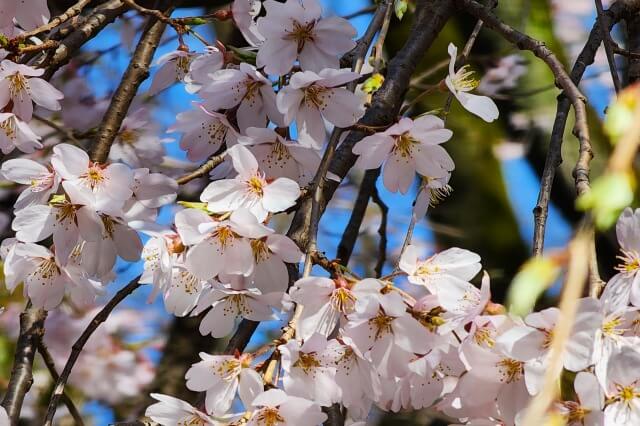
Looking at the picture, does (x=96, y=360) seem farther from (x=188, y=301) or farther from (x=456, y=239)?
(x=188, y=301)

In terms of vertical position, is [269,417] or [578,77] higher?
[578,77]

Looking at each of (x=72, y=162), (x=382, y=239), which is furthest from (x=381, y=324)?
(x=382, y=239)

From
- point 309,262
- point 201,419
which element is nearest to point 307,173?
point 309,262

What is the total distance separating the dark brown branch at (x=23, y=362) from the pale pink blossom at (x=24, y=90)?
34 cm

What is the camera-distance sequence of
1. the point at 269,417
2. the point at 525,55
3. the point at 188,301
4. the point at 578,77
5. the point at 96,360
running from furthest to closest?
the point at 96,360, the point at 525,55, the point at 578,77, the point at 188,301, the point at 269,417

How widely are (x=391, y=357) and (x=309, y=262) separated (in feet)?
0.48

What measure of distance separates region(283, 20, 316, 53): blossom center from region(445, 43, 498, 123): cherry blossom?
0.19 m

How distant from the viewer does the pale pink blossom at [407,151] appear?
46.1 inches

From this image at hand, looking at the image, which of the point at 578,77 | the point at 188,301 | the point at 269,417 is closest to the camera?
the point at 269,417

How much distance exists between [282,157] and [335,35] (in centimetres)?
19

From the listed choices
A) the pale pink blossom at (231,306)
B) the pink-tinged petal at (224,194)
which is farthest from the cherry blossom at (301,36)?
the pale pink blossom at (231,306)

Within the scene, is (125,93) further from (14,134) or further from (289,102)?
(289,102)

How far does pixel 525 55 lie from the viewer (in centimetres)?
287

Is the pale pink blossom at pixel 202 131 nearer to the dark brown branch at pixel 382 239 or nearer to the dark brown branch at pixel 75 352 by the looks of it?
the dark brown branch at pixel 75 352
